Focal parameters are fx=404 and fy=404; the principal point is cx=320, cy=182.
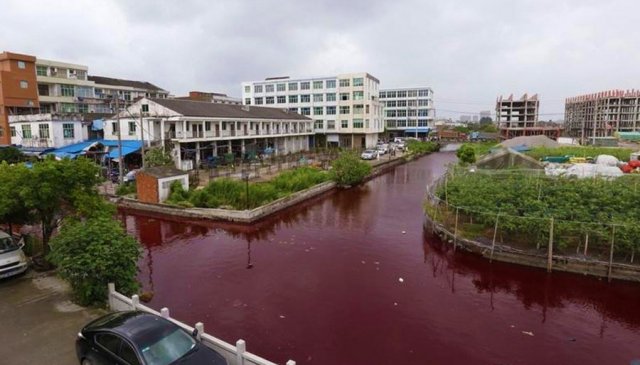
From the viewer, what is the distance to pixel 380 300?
44.6 feet

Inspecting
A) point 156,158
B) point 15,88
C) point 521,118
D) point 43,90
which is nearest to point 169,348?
point 156,158

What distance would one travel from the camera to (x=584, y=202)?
1703cm

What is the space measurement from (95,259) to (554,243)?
612 inches

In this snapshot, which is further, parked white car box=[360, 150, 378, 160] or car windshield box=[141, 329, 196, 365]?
parked white car box=[360, 150, 378, 160]

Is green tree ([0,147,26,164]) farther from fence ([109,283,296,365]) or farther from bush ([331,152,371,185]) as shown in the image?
fence ([109,283,296,365])

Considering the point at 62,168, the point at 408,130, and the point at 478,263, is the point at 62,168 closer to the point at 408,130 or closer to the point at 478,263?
the point at 478,263

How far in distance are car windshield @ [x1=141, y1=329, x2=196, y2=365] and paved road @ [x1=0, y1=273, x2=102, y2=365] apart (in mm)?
2531

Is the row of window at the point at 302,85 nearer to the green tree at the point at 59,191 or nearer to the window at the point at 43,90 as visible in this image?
the window at the point at 43,90

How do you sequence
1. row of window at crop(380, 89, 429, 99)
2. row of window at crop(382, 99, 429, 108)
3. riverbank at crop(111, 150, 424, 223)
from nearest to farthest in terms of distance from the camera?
riverbank at crop(111, 150, 424, 223) < row of window at crop(380, 89, 429, 99) < row of window at crop(382, 99, 429, 108)

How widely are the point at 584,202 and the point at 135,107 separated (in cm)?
3776

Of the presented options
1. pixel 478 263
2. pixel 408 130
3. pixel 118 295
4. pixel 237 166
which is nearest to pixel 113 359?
pixel 118 295

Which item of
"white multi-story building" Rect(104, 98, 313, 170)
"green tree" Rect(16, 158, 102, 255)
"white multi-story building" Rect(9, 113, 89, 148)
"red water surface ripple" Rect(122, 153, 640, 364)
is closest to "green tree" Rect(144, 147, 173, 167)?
"white multi-story building" Rect(104, 98, 313, 170)

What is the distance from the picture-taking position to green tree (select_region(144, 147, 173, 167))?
32.4m

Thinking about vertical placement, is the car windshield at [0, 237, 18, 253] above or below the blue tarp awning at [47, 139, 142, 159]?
below
